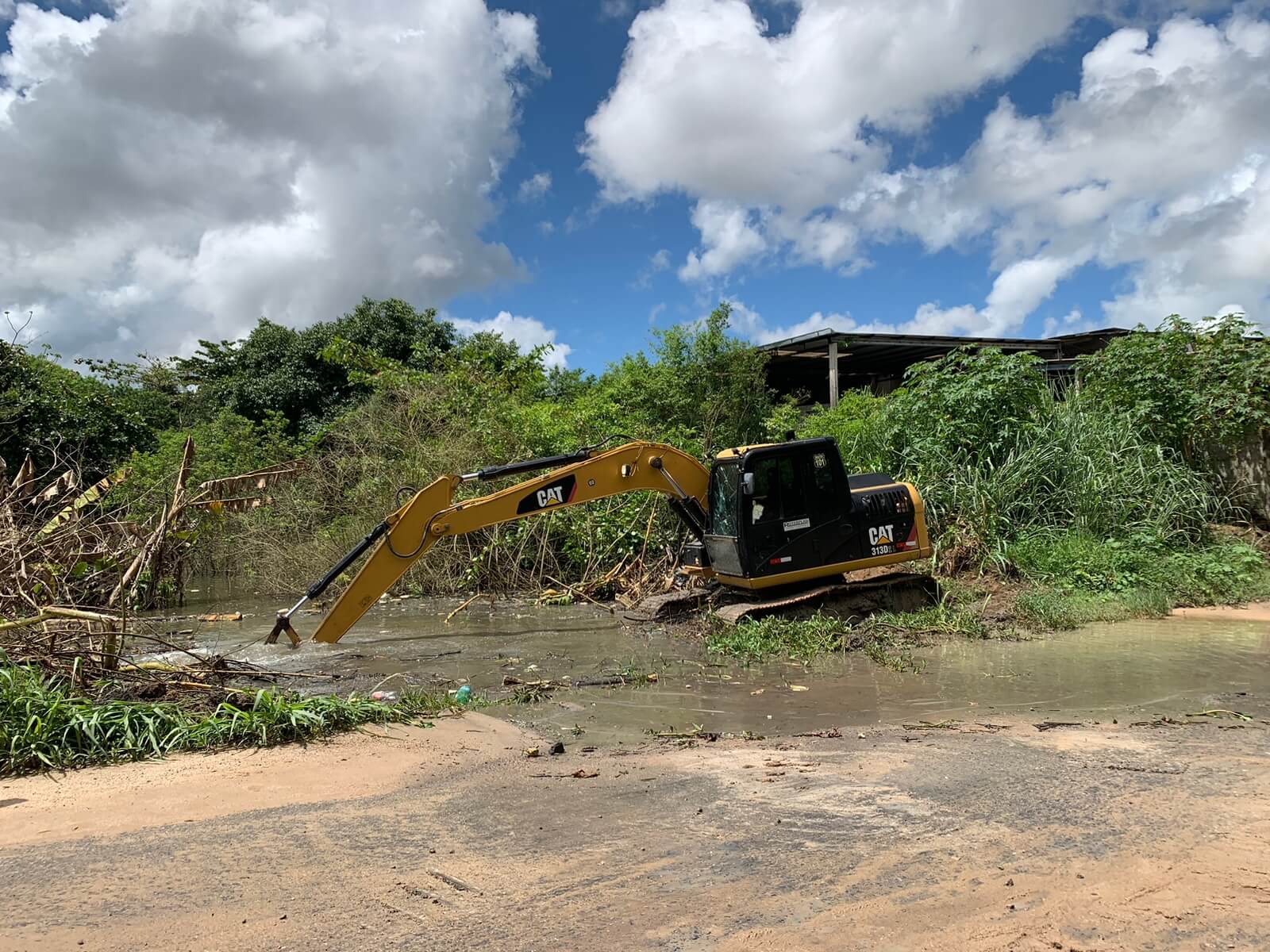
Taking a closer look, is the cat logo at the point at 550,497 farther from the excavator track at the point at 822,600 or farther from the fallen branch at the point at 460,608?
the fallen branch at the point at 460,608

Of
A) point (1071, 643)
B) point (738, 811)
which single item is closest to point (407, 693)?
point (738, 811)

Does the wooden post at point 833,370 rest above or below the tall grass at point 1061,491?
above

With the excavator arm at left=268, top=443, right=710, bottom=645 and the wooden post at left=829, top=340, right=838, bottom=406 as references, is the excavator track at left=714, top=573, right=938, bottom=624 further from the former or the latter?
the wooden post at left=829, top=340, right=838, bottom=406

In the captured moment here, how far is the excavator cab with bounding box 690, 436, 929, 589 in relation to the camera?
953 cm

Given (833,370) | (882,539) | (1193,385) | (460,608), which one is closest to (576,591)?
(460,608)

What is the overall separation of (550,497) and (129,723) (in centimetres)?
496

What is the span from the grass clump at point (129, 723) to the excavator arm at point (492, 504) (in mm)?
2173

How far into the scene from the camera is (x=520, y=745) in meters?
5.74

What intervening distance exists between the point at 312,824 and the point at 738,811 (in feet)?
6.78

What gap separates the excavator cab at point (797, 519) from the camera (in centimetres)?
953

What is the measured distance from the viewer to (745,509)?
946 cm

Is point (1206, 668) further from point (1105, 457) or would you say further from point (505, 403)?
point (505, 403)

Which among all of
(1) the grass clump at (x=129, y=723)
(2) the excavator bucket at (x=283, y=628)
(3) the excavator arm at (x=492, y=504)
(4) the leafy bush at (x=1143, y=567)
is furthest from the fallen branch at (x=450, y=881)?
(4) the leafy bush at (x=1143, y=567)

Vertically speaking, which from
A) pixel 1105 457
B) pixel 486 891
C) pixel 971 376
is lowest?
pixel 486 891
